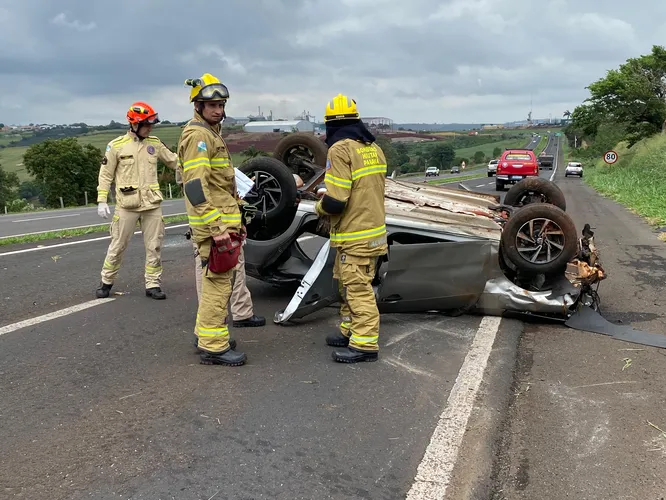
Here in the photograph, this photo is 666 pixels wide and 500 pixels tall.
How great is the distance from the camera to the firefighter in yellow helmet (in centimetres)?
396

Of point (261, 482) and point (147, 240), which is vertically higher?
point (147, 240)

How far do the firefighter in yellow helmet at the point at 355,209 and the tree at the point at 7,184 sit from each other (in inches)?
2794

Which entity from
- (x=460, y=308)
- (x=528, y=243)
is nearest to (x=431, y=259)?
(x=460, y=308)

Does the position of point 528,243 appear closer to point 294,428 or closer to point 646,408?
point 646,408

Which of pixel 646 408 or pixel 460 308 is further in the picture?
pixel 460 308

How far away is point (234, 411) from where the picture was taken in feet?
10.6

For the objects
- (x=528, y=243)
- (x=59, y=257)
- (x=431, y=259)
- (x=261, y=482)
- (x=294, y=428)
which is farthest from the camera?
(x=59, y=257)

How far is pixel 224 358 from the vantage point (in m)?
3.94

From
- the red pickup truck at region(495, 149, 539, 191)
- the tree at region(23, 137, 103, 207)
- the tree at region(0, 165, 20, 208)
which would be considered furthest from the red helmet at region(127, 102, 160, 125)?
the tree at region(0, 165, 20, 208)

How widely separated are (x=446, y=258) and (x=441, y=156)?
280 feet

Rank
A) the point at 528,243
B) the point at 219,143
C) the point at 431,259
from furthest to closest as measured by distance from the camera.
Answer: the point at 528,243, the point at 431,259, the point at 219,143

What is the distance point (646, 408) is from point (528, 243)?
1.99 metres

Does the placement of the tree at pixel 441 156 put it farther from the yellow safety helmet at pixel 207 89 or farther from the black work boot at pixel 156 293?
the yellow safety helmet at pixel 207 89

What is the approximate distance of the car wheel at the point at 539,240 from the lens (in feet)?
16.2
